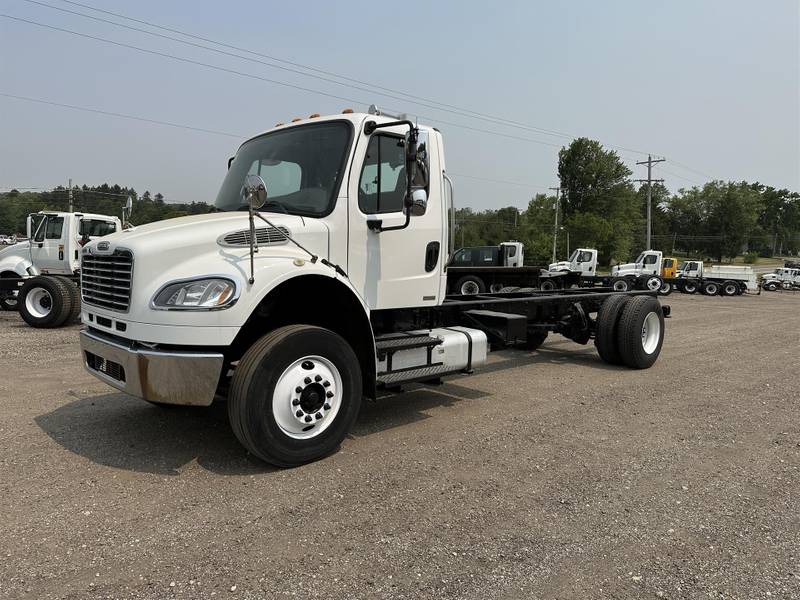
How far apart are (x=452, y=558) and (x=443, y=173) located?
3578mm

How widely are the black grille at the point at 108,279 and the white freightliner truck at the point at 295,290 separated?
2 centimetres

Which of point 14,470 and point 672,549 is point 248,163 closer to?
point 14,470

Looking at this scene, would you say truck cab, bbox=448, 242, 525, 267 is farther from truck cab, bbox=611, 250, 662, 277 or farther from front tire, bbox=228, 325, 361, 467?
front tire, bbox=228, 325, 361, 467

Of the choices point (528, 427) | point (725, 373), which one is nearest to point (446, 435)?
point (528, 427)

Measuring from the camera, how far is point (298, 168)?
16.3ft

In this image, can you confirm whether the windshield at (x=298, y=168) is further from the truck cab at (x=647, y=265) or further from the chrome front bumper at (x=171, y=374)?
the truck cab at (x=647, y=265)

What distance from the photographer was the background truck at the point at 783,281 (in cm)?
4134

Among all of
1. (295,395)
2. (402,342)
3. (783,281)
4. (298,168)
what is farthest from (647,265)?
(295,395)

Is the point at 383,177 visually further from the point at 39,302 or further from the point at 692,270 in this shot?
the point at 692,270

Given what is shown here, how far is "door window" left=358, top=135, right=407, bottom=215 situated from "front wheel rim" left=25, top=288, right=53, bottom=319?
10543 mm

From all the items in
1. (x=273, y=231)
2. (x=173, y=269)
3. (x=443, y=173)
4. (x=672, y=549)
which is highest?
A: (x=443, y=173)

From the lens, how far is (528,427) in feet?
17.7

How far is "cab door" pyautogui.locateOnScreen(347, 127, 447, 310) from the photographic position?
4809 millimetres

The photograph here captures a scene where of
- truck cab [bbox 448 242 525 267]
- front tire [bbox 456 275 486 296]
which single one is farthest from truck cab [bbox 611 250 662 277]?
front tire [bbox 456 275 486 296]
